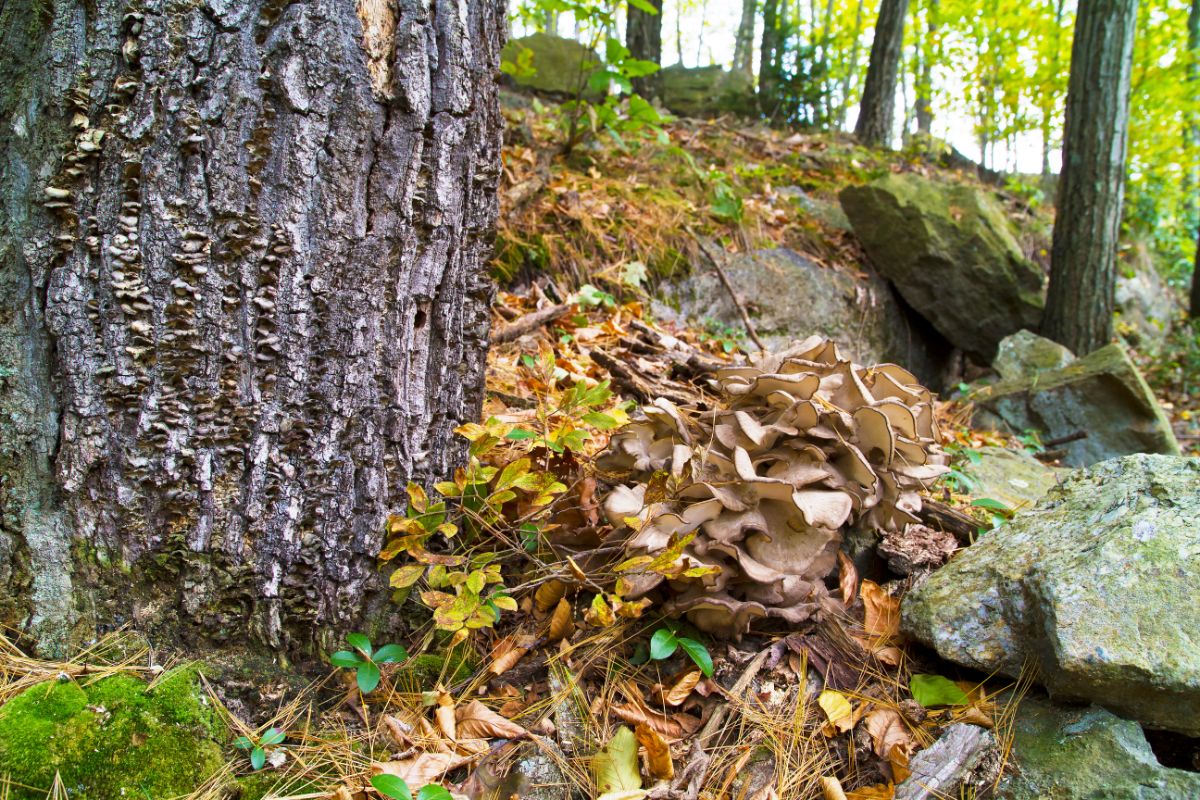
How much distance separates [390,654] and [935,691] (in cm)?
149

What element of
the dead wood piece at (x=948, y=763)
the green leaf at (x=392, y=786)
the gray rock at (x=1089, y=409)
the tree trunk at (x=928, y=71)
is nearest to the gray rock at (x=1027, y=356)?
the gray rock at (x=1089, y=409)

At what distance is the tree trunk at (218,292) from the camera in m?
1.65

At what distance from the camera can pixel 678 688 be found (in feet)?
6.33

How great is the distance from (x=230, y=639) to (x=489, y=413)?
3.90 feet

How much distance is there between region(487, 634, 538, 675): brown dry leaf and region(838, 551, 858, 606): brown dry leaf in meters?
0.96

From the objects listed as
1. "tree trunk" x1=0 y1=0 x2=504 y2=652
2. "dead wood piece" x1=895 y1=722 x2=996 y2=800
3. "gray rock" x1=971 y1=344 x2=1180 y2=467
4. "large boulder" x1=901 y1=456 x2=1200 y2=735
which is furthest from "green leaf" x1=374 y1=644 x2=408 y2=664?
"gray rock" x1=971 y1=344 x2=1180 y2=467

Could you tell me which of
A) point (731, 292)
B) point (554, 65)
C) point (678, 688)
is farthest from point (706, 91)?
point (678, 688)

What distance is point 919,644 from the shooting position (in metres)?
2.06

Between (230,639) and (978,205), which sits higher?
(978,205)

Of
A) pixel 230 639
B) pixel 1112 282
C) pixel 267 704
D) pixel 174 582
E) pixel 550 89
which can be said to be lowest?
pixel 267 704

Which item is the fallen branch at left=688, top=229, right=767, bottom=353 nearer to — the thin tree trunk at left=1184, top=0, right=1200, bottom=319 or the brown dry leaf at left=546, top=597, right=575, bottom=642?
the brown dry leaf at left=546, top=597, right=575, bottom=642

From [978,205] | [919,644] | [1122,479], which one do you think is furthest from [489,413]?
[978,205]

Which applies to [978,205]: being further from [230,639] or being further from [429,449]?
[230,639]

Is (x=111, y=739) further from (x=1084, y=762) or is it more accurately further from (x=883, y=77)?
(x=883, y=77)
